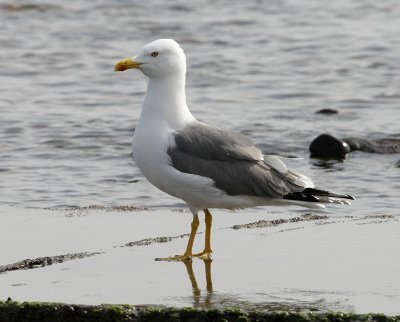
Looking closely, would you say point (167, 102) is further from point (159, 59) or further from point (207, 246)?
point (207, 246)

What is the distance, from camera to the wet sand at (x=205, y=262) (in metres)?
6.17

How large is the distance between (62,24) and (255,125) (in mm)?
8772

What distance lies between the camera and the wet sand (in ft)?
20.2

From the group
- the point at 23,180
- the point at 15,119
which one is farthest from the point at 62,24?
the point at 23,180

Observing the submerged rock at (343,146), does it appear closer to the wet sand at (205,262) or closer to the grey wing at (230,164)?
the wet sand at (205,262)

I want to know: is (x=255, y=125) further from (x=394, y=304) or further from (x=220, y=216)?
(x=394, y=304)

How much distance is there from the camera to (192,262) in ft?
23.6

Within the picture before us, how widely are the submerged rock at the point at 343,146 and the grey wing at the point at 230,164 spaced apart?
168 inches

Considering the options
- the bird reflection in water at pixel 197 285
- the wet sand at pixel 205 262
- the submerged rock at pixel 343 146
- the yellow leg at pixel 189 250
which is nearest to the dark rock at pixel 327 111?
the submerged rock at pixel 343 146

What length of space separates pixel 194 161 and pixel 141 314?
1856mm

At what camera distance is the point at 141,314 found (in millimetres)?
5715

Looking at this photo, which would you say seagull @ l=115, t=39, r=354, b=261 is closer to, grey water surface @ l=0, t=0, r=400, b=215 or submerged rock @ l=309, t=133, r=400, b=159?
grey water surface @ l=0, t=0, r=400, b=215

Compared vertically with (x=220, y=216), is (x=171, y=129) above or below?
above

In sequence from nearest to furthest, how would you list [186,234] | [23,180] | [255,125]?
[186,234]
[23,180]
[255,125]
